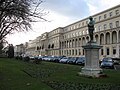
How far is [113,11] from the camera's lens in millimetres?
80750

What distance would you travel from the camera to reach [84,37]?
102 m

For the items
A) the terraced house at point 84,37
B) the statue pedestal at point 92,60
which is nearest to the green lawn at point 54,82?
the statue pedestal at point 92,60

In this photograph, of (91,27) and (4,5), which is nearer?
(4,5)

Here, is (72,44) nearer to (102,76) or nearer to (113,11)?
(113,11)

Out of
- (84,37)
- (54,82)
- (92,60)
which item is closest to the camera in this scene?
(54,82)

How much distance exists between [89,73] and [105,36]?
228ft

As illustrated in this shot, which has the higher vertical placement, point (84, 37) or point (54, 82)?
point (84, 37)

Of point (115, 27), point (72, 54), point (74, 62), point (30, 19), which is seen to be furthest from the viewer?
point (72, 54)

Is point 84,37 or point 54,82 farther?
point 84,37

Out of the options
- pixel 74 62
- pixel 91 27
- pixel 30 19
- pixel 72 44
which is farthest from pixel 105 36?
pixel 30 19

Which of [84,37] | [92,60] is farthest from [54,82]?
[84,37]

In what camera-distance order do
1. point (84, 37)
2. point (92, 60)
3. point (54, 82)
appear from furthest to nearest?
point (84, 37) → point (92, 60) → point (54, 82)

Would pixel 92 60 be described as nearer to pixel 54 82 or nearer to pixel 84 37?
pixel 54 82

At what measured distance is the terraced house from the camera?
3127 inches
